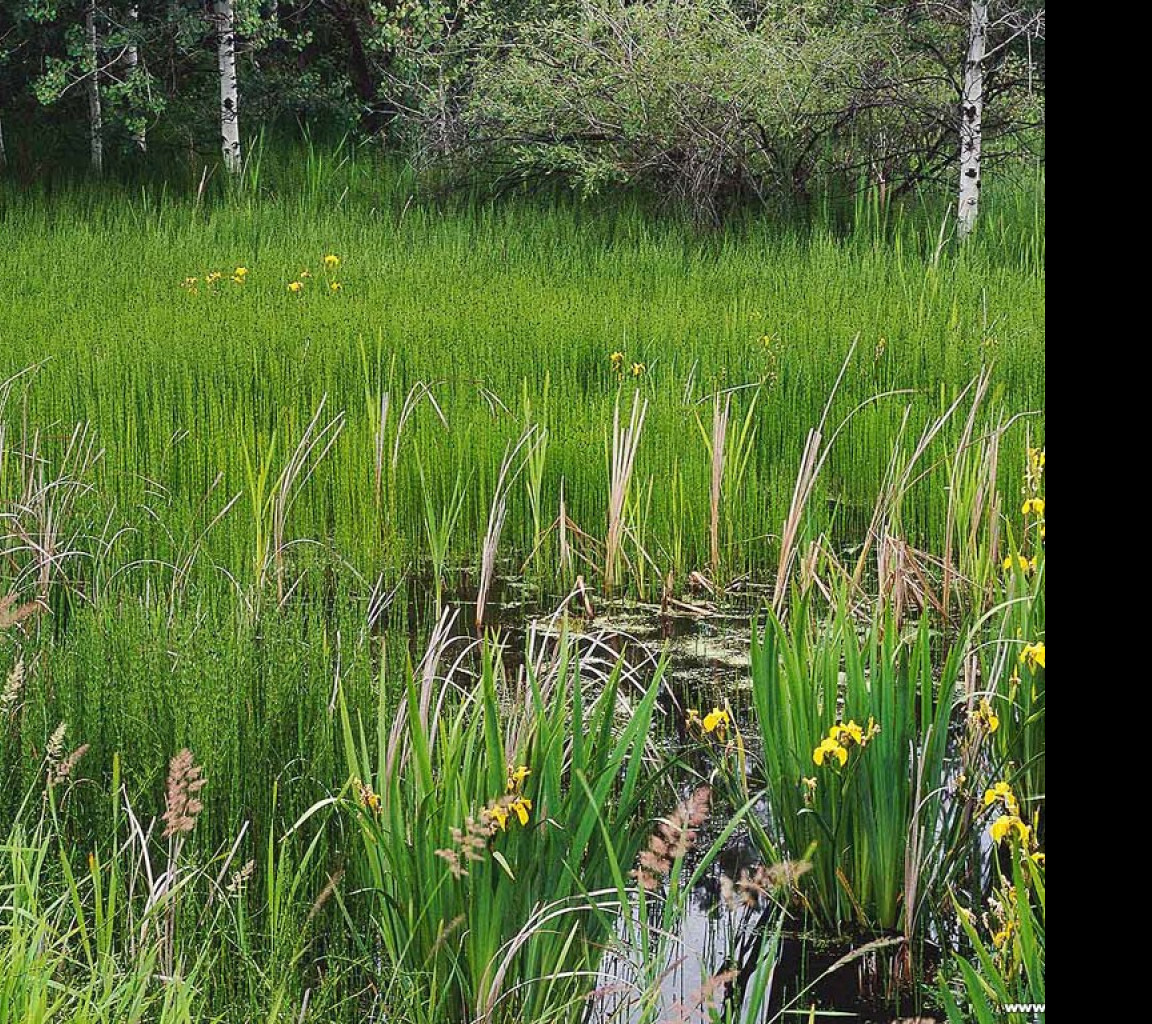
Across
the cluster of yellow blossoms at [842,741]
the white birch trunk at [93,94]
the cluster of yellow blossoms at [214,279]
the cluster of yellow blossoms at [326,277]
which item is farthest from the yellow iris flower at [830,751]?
the white birch trunk at [93,94]

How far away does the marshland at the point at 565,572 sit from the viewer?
7.07ft

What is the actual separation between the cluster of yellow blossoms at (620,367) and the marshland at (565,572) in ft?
0.13

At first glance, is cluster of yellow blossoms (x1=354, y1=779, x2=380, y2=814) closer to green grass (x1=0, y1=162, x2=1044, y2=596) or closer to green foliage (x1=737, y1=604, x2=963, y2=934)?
green foliage (x1=737, y1=604, x2=963, y2=934)

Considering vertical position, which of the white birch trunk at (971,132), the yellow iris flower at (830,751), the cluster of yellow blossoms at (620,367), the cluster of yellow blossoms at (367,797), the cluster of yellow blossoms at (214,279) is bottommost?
the cluster of yellow blossoms at (367,797)

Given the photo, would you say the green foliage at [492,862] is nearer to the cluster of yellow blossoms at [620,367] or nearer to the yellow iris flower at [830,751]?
the yellow iris flower at [830,751]

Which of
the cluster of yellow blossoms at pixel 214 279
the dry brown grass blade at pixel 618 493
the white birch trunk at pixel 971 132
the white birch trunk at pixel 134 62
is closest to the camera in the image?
the dry brown grass blade at pixel 618 493

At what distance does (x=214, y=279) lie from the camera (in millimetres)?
7535

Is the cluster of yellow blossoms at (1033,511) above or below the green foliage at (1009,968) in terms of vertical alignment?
above

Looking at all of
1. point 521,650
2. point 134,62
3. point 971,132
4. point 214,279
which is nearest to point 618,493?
point 521,650

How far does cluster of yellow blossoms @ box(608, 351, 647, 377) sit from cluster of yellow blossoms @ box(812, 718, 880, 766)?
9.77ft

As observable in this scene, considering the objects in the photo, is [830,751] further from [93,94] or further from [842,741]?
[93,94]

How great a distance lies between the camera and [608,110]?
10391 mm

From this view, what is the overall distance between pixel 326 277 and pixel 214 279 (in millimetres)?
674

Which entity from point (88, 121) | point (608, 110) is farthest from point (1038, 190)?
point (88, 121)
